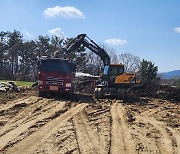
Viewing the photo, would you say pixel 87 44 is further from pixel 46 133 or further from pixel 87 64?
pixel 87 64

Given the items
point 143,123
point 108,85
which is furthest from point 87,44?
point 143,123

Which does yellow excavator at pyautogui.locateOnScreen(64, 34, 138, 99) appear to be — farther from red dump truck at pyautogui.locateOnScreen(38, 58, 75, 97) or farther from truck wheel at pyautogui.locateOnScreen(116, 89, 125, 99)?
red dump truck at pyautogui.locateOnScreen(38, 58, 75, 97)

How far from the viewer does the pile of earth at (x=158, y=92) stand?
1055 inches

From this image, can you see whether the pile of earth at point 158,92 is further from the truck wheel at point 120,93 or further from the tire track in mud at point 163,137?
the tire track in mud at point 163,137

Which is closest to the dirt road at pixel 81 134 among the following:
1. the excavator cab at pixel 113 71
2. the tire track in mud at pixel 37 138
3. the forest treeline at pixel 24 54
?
the tire track in mud at pixel 37 138

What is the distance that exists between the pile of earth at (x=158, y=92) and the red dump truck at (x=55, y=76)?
981 cm

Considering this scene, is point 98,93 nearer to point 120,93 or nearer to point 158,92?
point 120,93

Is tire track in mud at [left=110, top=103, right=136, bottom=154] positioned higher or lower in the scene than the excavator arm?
lower

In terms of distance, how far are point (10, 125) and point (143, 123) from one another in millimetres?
4731

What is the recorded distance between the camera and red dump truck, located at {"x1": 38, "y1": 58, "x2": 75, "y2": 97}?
2039cm

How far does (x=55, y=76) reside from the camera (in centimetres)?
2039

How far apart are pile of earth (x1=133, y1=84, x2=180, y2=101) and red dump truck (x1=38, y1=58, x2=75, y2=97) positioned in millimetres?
9815

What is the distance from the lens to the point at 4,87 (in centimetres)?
2408

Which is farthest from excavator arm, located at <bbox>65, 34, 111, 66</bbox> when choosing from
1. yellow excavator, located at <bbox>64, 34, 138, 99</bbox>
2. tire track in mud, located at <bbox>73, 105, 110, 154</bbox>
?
tire track in mud, located at <bbox>73, 105, 110, 154</bbox>
